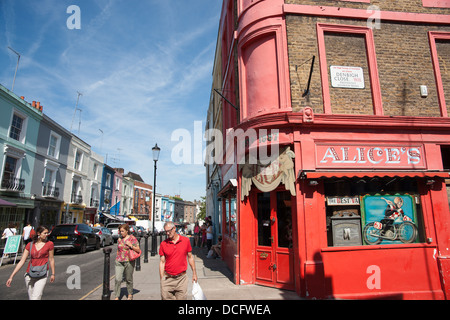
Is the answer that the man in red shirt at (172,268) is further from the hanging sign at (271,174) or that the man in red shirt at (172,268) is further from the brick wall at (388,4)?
the brick wall at (388,4)

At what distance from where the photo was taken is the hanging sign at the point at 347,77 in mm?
8078

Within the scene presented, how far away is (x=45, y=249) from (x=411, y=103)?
32.6 ft

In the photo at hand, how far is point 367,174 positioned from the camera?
23.2ft

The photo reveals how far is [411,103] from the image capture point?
816cm

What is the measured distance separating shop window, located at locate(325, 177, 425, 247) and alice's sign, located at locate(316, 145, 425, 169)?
422mm

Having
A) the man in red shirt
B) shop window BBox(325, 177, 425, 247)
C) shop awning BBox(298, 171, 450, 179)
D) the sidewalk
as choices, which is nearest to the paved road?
the sidewalk

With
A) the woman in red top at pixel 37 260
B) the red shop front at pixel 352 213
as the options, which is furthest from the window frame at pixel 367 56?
the woman in red top at pixel 37 260

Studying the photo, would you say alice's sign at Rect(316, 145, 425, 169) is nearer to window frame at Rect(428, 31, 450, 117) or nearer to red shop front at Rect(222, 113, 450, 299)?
red shop front at Rect(222, 113, 450, 299)

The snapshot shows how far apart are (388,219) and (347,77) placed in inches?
162

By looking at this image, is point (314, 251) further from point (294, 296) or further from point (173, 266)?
point (173, 266)

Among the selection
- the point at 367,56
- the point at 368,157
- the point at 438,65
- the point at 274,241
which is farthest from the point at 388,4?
the point at 274,241

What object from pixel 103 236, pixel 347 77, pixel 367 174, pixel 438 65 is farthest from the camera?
pixel 103 236

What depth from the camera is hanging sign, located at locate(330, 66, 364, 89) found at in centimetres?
808

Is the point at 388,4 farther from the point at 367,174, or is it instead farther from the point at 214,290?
the point at 214,290
